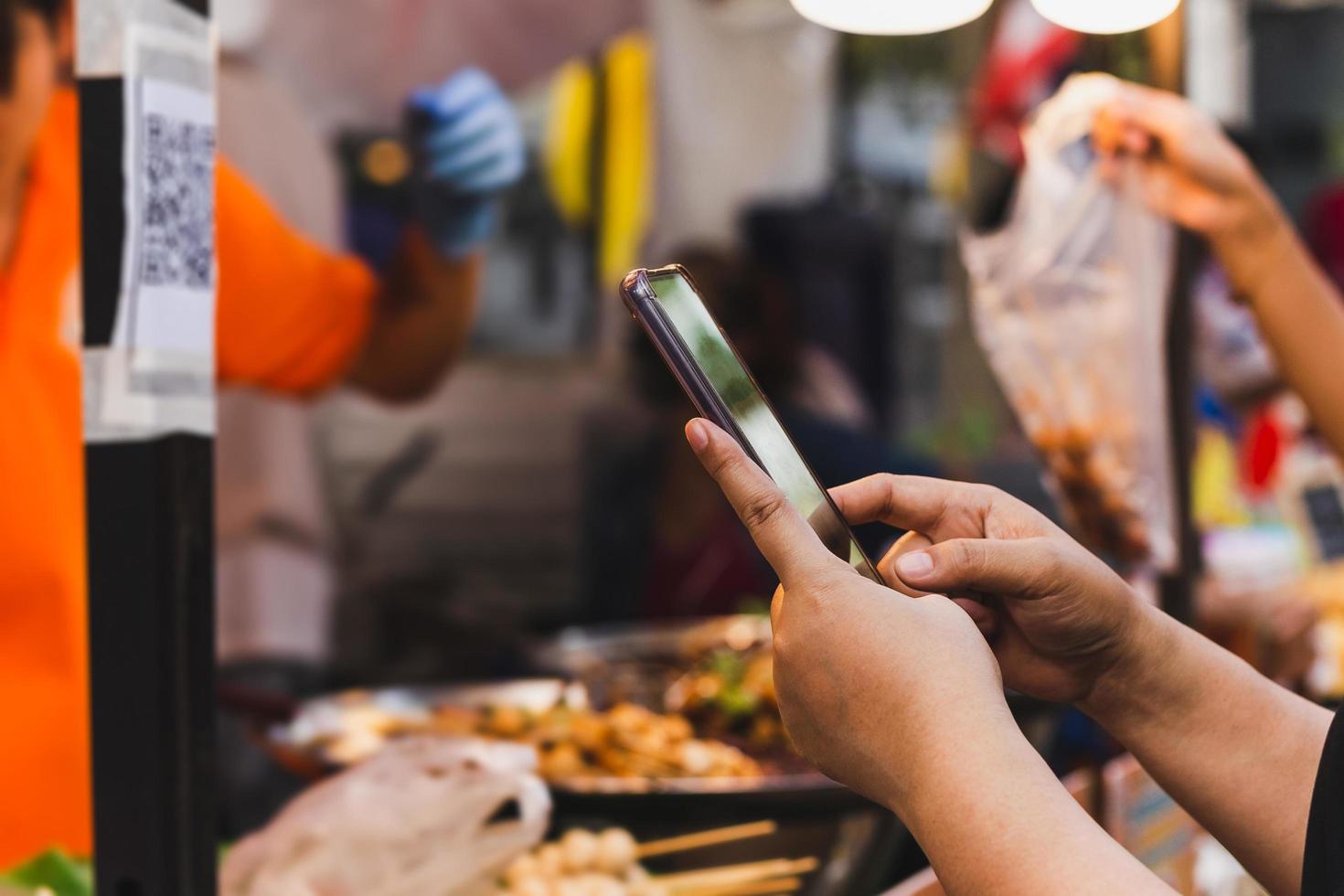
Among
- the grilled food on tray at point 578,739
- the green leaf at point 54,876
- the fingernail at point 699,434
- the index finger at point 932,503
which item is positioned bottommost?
the grilled food on tray at point 578,739

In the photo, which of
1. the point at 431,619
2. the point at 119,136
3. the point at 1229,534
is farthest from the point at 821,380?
the point at 119,136

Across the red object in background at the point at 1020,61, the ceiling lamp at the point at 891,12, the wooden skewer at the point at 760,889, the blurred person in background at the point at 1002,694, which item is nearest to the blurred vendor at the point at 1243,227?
the ceiling lamp at the point at 891,12

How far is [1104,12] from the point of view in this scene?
1517 mm

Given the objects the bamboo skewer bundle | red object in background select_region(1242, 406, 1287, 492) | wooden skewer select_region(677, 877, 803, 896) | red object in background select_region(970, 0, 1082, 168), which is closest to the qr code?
the bamboo skewer bundle

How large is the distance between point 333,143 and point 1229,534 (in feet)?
7.82

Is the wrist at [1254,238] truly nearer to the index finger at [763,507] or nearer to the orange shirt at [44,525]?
the index finger at [763,507]

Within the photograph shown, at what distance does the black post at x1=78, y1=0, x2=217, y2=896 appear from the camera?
85 cm

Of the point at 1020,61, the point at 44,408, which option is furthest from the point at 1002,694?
the point at 1020,61

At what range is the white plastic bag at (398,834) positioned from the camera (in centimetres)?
116

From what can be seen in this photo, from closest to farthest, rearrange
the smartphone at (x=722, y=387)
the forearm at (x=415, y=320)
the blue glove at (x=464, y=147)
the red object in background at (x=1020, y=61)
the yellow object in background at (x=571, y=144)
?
1. the smartphone at (x=722, y=387)
2. the blue glove at (x=464, y=147)
3. the forearm at (x=415, y=320)
4. the red object in background at (x=1020, y=61)
5. the yellow object in background at (x=571, y=144)

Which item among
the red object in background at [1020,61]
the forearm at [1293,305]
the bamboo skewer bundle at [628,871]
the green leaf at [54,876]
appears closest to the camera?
the green leaf at [54,876]

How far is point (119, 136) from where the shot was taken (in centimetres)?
86

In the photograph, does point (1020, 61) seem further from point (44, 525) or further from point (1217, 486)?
point (44, 525)

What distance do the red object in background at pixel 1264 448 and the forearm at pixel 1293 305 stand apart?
101 inches
